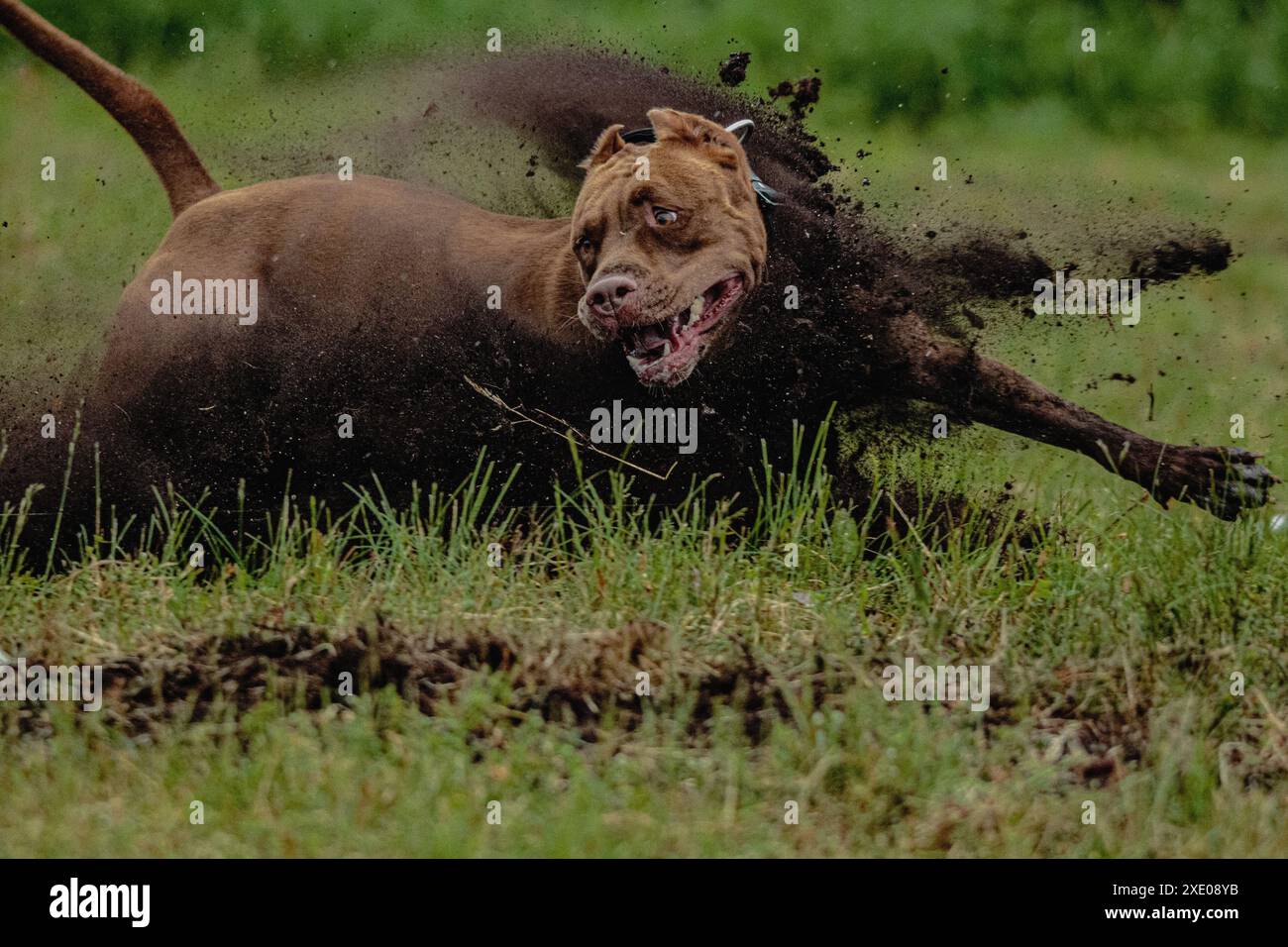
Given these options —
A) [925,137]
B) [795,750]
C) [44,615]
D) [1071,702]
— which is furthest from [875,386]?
[925,137]

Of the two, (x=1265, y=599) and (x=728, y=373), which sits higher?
(x=728, y=373)

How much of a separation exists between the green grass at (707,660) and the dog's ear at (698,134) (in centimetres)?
85

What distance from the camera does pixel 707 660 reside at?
4.57 meters

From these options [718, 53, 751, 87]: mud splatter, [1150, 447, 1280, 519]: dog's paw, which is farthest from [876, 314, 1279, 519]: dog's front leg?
[718, 53, 751, 87]: mud splatter

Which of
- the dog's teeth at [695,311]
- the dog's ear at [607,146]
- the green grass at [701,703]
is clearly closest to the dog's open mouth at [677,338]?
the dog's teeth at [695,311]

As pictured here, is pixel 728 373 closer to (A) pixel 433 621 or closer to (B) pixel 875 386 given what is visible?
(B) pixel 875 386

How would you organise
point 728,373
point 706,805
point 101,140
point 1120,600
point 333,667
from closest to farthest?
point 706,805 → point 333,667 → point 1120,600 → point 728,373 → point 101,140

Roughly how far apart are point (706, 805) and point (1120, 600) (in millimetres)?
1593

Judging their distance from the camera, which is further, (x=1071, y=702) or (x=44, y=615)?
(x=44, y=615)

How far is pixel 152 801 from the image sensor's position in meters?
3.90

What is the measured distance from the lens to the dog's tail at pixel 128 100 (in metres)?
6.09

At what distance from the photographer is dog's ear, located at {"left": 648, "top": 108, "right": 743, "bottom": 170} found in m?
5.54

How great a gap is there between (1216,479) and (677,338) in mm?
1747

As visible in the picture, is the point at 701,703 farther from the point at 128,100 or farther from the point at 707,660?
the point at 128,100
